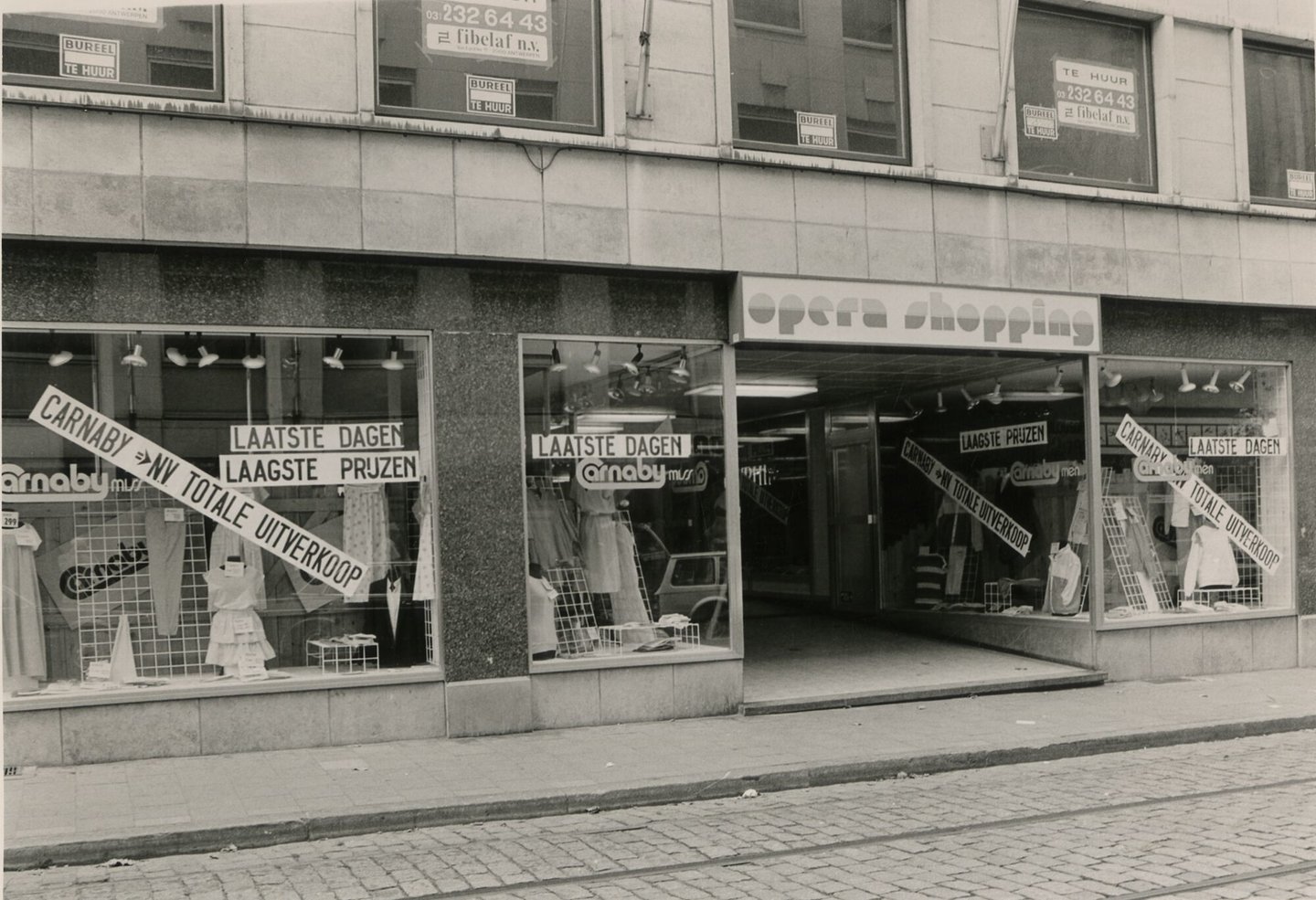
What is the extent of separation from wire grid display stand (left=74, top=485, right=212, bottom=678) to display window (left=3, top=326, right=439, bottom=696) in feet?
0.05

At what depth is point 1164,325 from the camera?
45.3 ft

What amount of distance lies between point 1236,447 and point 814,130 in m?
6.80

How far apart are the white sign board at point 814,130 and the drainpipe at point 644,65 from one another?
181cm

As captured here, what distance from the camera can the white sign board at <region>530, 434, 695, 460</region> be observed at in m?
10.9

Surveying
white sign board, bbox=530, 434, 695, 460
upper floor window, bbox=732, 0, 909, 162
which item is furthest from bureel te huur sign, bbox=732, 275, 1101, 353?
upper floor window, bbox=732, 0, 909, 162

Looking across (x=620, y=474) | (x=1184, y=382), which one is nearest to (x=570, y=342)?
(x=620, y=474)

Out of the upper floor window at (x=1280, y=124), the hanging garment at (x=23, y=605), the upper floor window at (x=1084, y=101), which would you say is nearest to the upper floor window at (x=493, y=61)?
the hanging garment at (x=23, y=605)

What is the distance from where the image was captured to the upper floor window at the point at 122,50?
30.0 ft

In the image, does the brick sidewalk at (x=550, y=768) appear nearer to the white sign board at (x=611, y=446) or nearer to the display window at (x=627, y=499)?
the display window at (x=627, y=499)

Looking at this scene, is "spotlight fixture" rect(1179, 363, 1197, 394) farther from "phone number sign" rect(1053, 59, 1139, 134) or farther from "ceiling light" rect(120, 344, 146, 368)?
"ceiling light" rect(120, 344, 146, 368)

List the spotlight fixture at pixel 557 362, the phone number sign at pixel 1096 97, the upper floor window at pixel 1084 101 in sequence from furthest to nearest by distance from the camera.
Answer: the phone number sign at pixel 1096 97, the upper floor window at pixel 1084 101, the spotlight fixture at pixel 557 362

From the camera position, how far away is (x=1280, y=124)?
1468cm

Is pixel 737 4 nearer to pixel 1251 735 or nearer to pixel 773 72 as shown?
pixel 773 72

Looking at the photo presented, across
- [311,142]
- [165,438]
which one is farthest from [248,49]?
[165,438]
